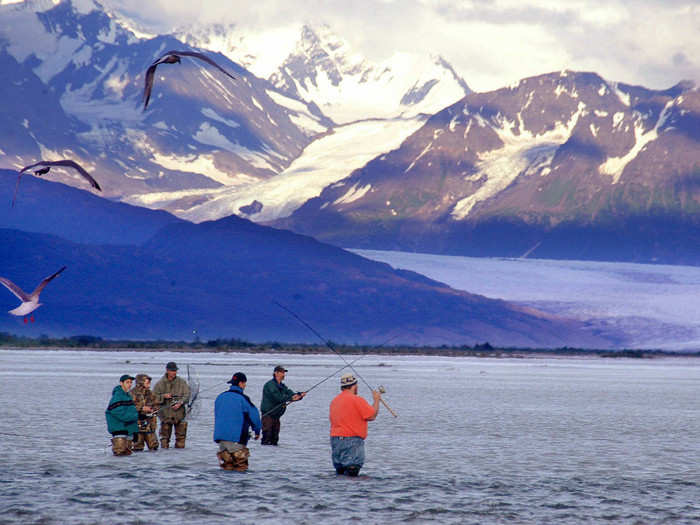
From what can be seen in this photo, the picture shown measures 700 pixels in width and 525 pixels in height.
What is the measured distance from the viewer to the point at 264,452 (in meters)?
29.2

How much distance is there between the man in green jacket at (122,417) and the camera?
25.3 m

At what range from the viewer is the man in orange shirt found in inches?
907

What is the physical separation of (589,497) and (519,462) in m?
5.56

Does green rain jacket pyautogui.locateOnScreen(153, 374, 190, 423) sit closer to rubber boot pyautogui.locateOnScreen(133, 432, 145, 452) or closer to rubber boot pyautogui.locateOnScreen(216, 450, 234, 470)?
rubber boot pyautogui.locateOnScreen(133, 432, 145, 452)

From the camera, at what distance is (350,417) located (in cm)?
2309

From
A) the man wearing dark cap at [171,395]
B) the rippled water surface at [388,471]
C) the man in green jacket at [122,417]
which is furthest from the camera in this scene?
the man wearing dark cap at [171,395]

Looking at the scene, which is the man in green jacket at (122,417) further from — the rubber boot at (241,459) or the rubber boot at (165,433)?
the rubber boot at (241,459)

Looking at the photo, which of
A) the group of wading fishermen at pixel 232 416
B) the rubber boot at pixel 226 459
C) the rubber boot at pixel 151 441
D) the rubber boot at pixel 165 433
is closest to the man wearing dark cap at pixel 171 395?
the group of wading fishermen at pixel 232 416

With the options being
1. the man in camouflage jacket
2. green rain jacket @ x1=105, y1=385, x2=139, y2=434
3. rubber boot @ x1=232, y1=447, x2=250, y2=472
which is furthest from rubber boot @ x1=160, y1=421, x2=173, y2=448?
rubber boot @ x1=232, y1=447, x2=250, y2=472

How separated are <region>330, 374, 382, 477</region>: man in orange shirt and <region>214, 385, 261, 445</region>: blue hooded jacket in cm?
136

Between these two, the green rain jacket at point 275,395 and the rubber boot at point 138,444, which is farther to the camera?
the green rain jacket at point 275,395

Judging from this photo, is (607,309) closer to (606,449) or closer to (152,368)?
(152,368)

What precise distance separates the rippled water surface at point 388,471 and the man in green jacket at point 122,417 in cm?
30

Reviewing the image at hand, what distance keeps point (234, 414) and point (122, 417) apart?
3280 millimetres
